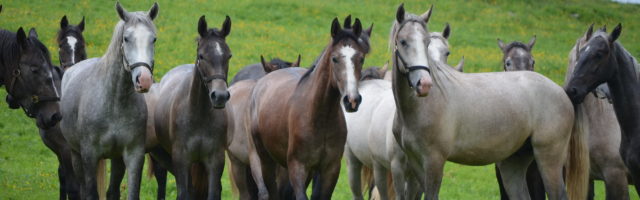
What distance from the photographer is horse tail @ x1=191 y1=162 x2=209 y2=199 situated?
9164mm

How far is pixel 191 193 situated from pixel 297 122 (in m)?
1.55

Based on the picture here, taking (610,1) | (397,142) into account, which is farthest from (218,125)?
(610,1)

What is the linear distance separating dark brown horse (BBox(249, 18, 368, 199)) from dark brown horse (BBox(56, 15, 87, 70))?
459 cm

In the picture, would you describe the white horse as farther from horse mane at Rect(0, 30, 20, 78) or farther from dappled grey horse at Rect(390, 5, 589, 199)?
horse mane at Rect(0, 30, 20, 78)

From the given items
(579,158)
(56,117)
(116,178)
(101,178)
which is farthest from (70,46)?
(579,158)

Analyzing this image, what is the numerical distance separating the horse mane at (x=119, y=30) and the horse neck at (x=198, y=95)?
737 mm

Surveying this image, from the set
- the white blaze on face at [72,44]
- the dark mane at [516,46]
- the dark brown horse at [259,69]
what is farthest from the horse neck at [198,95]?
the dark mane at [516,46]

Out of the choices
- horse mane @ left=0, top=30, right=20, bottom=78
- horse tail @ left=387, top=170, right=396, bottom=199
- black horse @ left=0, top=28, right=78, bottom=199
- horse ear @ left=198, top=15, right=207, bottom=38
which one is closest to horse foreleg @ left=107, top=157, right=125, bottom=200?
black horse @ left=0, top=28, right=78, bottom=199

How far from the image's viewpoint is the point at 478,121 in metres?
8.18

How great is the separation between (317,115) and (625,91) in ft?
8.93

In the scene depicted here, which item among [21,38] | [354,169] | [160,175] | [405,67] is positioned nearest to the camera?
[405,67]

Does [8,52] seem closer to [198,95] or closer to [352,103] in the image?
[198,95]

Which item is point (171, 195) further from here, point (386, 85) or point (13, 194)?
point (386, 85)

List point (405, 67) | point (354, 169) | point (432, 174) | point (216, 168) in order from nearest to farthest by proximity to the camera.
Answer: point (405, 67)
point (432, 174)
point (216, 168)
point (354, 169)
